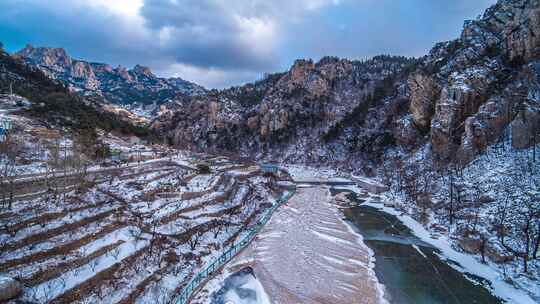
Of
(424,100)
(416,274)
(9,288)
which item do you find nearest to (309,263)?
(416,274)

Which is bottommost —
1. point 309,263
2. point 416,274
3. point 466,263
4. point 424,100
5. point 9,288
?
point 416,274

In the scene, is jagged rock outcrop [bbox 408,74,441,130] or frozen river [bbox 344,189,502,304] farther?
jagged rock outcrop [bbox 408,74,441,130]

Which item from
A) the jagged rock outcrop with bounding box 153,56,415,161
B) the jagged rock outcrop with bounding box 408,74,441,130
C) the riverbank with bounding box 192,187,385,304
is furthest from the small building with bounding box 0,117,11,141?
the jagged rock outcrop with bounding box 408,74,441,130

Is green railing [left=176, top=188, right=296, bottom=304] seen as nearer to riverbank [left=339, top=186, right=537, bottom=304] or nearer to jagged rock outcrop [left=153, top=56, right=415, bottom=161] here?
riverbank [left=339, top=186, right=537, bottom=304]

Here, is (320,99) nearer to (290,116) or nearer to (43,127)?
(290,116)

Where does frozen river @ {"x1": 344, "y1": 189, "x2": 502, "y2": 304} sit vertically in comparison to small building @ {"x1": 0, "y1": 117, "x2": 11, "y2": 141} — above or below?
below

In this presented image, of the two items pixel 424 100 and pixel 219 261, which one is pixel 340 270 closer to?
pixel 219 261

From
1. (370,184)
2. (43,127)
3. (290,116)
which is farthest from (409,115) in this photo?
(43,127)
